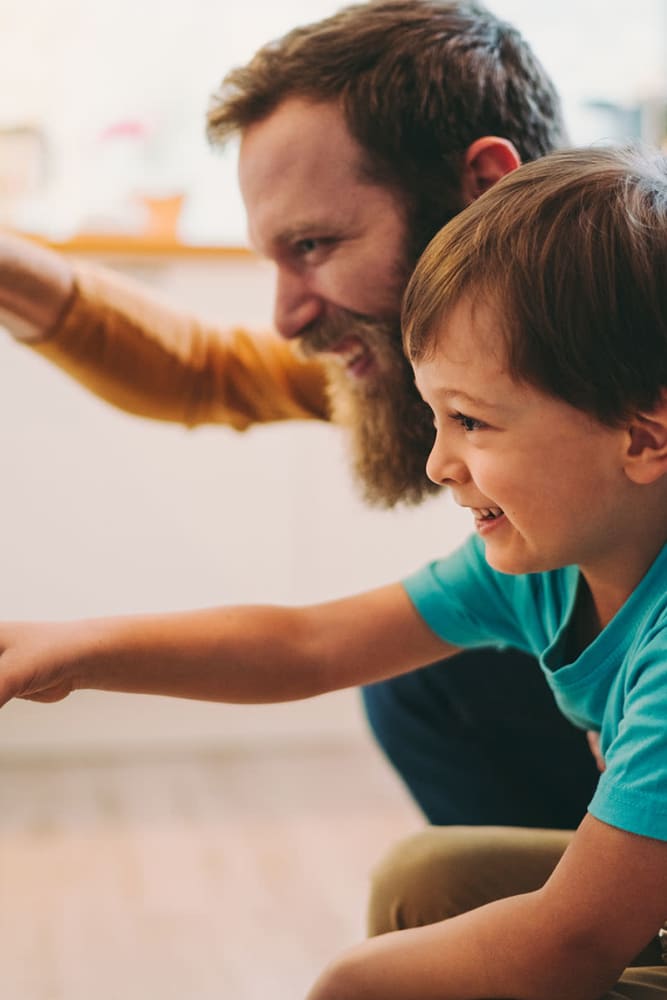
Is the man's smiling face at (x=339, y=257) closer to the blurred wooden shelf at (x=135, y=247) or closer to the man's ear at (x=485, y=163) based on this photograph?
the man's ear at (x=485, y=163)

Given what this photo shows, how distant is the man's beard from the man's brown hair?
10 cm

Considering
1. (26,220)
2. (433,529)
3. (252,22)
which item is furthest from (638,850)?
(252,22)

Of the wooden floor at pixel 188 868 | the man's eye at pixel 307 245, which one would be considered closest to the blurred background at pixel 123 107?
the wooden floor at pixel 188 868

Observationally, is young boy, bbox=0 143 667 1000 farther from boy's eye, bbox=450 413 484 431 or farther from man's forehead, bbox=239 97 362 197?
man's forehead, bbox=239 97 362 197

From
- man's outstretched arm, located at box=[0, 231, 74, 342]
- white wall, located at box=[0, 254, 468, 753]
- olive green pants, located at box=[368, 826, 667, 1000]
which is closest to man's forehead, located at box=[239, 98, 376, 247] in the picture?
man's outstretched arm, located at box=[0, 231, 74, 342]

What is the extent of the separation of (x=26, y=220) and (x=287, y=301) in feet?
4.86

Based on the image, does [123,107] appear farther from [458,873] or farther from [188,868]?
[458,873]

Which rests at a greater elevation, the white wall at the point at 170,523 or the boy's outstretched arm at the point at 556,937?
the boy's outstretched arm at the point at 556,937

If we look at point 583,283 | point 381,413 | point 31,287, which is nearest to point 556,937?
point 583,283

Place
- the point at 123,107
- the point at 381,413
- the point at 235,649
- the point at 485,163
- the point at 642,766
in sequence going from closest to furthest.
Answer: the point at 642,766 → the point at 235,649 → the point at 485,163 → the point at 381,413 → the point at 123,107

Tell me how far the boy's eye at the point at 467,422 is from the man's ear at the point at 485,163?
0.35 metres

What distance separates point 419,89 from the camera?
3.44 feet

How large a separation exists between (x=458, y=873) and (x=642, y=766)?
1.03ft

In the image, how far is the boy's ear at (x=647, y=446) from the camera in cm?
71
